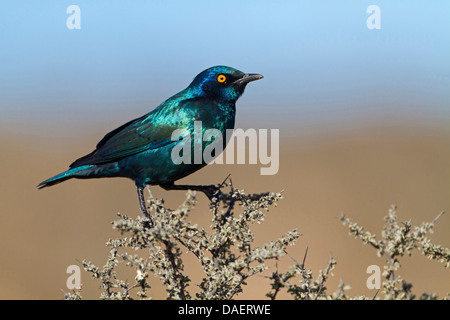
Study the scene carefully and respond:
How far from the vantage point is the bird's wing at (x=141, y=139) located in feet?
17.4

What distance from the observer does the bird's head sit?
5656 millimetres

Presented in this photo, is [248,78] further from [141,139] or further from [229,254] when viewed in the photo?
[229,254]

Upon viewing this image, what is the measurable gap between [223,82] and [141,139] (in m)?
1.09

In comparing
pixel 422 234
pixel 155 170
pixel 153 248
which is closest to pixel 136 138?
pixel 155 170

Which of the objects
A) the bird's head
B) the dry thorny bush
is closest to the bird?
the bird's head

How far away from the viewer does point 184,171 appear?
5.11 metres

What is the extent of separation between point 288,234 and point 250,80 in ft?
8.41

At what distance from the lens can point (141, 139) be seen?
17.7 ft

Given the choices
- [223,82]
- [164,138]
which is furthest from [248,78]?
[164,138]

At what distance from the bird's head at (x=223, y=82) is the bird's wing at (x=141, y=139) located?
48 centimetres

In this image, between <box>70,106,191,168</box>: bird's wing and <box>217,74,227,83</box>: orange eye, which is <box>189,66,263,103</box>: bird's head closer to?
<box>217,74,227,83</box>: orange eye

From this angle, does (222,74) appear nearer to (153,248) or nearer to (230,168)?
(153,248)
